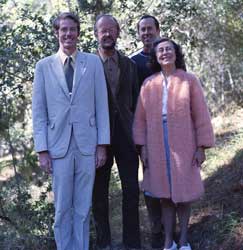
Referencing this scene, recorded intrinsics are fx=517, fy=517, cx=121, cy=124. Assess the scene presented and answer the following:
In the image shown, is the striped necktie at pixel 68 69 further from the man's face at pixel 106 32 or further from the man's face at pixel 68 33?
the man's face at pixel 106 32

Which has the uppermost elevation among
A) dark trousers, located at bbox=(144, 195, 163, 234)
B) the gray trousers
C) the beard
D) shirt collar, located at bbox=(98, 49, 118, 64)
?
the beard

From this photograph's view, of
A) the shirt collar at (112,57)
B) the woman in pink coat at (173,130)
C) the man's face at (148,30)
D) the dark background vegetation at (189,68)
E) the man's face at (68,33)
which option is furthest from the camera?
the dark background vegetation at (189,68)

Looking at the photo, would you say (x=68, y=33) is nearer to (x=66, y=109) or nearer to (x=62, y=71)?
(x=62, y=71)

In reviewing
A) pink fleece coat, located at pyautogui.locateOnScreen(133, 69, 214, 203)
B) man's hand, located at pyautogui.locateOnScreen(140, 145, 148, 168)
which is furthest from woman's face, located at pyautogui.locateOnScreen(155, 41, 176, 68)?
man's hand, located at pyautogui.locateOnScreen(140, 145, 148, 168)

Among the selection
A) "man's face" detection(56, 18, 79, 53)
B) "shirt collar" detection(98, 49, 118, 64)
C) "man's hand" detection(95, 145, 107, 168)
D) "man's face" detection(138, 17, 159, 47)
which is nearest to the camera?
"man's face" detection(56, 18, 79, 53)

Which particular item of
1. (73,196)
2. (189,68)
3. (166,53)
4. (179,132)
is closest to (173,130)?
(179,132)

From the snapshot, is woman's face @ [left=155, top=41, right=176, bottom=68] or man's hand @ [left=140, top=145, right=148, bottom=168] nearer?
woman's face @ [left=155, top=41, right=176, bottom=68]

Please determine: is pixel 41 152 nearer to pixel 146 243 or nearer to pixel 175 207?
pixel 175 207

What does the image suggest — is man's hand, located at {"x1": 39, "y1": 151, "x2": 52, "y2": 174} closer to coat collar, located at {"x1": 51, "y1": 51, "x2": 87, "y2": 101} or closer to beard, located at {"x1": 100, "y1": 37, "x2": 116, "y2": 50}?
coat collar, located at {"x1": 51, "y1": 51, "x2": 87, "y2": 101}

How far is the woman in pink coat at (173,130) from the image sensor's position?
15.9 feet

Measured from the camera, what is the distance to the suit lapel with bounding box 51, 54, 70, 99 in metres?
4.61

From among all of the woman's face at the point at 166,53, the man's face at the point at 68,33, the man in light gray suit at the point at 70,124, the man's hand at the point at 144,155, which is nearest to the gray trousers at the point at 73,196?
the man in light gray suit at the point at 70,124

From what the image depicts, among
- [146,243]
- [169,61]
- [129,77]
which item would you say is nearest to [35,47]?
[129,77]

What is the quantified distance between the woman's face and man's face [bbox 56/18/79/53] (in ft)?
2.67
